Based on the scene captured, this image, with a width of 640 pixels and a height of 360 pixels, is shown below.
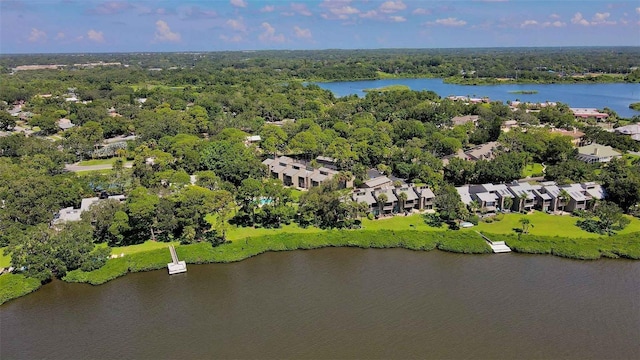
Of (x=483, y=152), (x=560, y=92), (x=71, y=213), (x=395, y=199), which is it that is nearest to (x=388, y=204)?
(x=395, y=199)

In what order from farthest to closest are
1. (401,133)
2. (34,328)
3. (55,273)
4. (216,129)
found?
(216,129)
(401,133)
(55,273)
(34,328)

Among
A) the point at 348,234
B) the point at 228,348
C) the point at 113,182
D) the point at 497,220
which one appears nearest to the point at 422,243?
the point at 348,234

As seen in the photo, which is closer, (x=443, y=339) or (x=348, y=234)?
(x=443, y=339)

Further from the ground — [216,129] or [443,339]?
[216,129]

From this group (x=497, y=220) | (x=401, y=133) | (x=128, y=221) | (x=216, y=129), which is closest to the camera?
(x=128, y=221)

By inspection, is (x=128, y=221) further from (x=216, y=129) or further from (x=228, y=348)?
(x=216, y=129)

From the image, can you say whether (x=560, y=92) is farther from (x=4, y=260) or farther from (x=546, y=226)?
(x=4, y=260)

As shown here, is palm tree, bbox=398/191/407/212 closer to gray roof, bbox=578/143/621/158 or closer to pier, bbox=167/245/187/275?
pier, bbox=167/245/187/275
